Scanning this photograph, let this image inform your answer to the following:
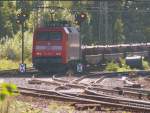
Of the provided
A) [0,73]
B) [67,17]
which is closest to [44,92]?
[0,73]

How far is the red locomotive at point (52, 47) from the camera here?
30094mm

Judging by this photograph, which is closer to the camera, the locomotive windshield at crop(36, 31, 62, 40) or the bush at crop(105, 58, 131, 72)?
the locomotive windshield at crop(36, 31, 62, 40)

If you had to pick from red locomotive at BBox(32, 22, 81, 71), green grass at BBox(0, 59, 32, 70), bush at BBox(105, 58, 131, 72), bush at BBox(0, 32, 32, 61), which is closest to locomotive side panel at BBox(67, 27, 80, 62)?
red locomotive at BBox(32, 22, 81, 71)

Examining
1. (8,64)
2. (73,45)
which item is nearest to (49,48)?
(73,45)

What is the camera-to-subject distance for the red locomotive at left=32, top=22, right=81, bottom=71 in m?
30.1

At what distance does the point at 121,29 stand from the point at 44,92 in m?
60.0

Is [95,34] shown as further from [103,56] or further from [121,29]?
[103,56]

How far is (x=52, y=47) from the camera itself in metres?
30.3

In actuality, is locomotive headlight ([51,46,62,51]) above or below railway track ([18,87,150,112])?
below

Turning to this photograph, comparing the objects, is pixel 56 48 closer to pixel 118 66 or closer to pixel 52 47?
pixel 52 47

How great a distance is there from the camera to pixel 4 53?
43.5 metres

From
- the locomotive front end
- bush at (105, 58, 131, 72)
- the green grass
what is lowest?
the green grass

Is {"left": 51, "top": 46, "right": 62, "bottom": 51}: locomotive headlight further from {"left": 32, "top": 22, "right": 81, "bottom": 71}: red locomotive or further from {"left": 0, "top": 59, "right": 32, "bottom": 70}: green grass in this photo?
{"left": 0, "top": 59, "right": 32, "bottom": 70}: green grass

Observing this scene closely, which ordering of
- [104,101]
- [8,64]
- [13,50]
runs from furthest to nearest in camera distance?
1. [13,50]
2. [8,64]
3. [104,101]
